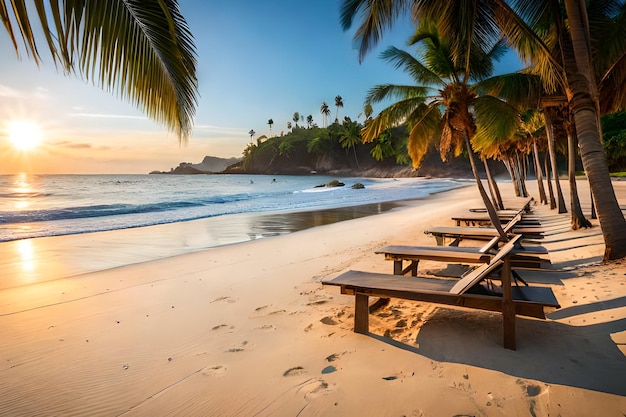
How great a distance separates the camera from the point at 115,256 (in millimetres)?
8383

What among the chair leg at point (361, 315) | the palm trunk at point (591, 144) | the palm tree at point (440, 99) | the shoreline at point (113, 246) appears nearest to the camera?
the chair leg at point (361, 315)

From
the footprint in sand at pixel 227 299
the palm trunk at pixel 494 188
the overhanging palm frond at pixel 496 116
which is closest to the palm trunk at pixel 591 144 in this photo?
the overhanging palm frond at pixel 496 116

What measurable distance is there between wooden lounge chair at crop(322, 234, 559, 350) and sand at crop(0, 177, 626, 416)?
302 mm

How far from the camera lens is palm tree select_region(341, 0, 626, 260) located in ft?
17.4

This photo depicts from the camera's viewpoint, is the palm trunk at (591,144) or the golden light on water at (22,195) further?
the golden light on water at (22,195)

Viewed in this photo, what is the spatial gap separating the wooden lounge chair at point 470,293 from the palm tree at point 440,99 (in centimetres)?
607

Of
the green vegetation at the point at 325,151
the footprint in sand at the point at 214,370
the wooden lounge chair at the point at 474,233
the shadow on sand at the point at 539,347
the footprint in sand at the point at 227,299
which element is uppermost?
the green vegetation at the point at 325,151

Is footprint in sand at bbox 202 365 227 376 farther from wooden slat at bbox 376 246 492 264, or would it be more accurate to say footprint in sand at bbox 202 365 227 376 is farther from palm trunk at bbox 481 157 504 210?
palm trunk at bbox 481 157 504 210

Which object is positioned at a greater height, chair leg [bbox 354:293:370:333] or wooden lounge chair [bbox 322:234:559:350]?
wooden lounge chair [bbox 322:234:559:350]

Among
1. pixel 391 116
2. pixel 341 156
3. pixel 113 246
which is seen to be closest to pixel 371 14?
pixel 391 116

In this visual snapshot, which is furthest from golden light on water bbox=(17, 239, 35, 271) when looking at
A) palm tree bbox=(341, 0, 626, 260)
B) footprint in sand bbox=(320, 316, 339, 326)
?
palm tree bbox=(341, 0, 626, 260)

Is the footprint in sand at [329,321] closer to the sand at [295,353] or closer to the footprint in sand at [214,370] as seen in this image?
the sand at [295,353]

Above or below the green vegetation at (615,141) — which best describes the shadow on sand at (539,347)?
below

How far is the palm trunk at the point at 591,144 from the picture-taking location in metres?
5.20
